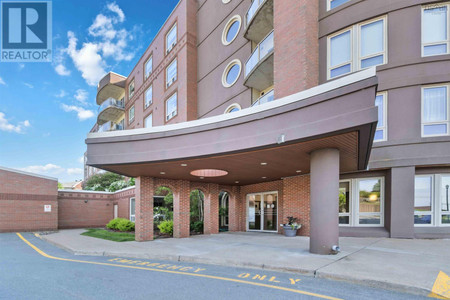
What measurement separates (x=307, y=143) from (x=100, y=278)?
20.4 feet

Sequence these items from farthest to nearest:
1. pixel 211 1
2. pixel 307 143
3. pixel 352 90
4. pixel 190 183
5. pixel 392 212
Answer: pixel 211 1 → pixel 190 183 → pixel 392 212 → pixel 307 143 → pixel 352 90

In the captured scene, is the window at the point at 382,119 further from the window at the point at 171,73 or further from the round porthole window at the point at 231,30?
the window at the point at 171,73

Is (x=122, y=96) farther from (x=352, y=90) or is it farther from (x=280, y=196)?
(x=352, y=90)

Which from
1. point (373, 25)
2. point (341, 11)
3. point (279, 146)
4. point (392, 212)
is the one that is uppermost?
point (341, 11)

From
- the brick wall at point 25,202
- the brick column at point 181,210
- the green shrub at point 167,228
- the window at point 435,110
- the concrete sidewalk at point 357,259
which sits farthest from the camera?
the brick wall at point 25,202

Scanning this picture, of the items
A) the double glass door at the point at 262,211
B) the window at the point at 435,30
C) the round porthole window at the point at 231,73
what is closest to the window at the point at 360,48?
the window at the point at 435,30

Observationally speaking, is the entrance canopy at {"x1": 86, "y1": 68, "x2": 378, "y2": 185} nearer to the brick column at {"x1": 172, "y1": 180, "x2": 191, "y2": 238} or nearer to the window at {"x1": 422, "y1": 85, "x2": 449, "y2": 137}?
the brick column at {"x1": 172, "y1": 180, "x2": 191, "y2": 238}

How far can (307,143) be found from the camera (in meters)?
7.43

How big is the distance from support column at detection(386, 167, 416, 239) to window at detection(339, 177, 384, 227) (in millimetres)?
822

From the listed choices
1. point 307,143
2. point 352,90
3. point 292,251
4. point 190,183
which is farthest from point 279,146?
point 190,183

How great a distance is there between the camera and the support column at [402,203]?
10859 millimetres

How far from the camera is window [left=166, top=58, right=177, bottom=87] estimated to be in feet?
78.2

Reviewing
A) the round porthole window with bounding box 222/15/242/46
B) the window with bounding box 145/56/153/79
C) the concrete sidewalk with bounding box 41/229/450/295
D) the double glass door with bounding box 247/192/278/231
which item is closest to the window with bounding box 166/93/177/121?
the window with bounding box 145/56/153/79

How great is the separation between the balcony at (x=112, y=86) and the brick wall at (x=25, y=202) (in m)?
18.3
